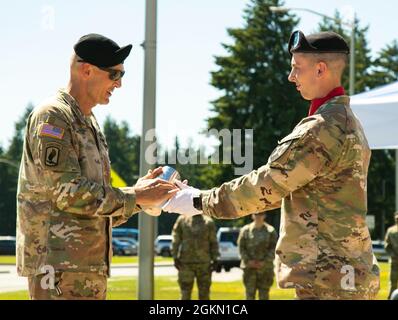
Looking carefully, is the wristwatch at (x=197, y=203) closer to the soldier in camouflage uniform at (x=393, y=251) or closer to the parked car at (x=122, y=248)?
the soldier in camouflage uniform at (x=393, y=251)

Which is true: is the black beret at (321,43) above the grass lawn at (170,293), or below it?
above

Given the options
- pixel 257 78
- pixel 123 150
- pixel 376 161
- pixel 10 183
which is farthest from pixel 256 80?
pixel 123 150

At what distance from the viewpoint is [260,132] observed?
55.7 meters

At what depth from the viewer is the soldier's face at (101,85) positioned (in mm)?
5598

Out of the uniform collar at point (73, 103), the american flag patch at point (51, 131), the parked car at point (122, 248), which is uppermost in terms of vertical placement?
the uniform collar at point (73, 103)

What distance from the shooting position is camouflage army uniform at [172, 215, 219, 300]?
17047 millimetres

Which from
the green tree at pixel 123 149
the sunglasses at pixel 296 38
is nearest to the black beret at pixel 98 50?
the sunglasses at pixel 296 38

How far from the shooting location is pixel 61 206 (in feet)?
17.0

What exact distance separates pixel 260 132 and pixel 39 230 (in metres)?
50.7

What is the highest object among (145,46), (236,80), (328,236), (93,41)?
(236,80)

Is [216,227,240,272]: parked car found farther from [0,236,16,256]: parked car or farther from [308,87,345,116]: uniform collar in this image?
[308,87,345,116]: uniform collar

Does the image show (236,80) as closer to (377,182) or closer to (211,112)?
(211,112)

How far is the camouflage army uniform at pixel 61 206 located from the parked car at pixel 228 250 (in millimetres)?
33259
